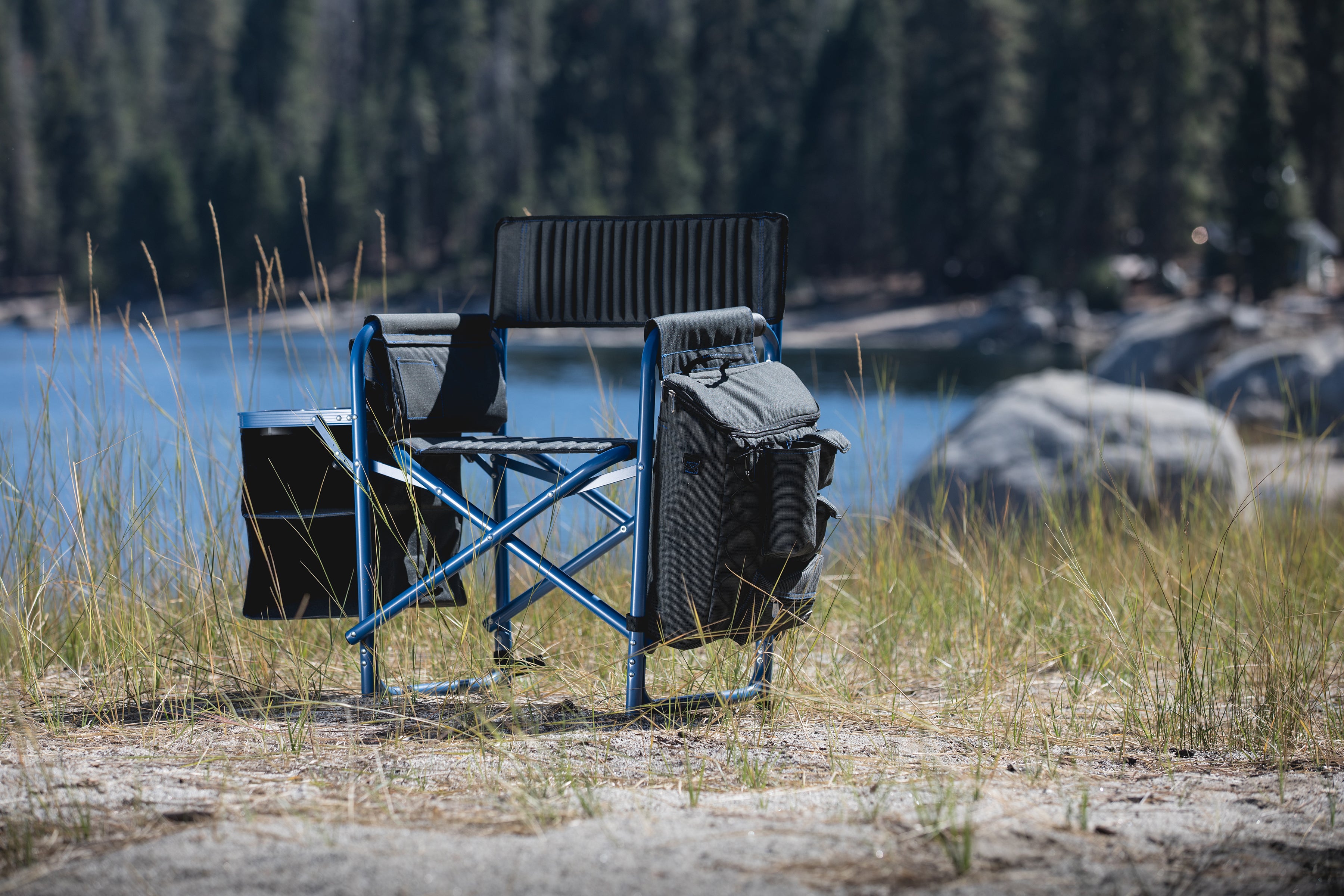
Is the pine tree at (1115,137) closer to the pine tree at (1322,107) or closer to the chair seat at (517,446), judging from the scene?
the pine tree at (1322,107)

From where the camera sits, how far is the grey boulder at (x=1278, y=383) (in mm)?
9320

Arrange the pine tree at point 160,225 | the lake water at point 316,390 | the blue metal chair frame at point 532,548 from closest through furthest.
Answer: the blue metal chair frame at point 532,548, the lake water at point 316,390, the pine tree at point 160,225

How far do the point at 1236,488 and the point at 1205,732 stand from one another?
3243 millimetres

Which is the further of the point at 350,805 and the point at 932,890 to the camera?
the point at 350,805

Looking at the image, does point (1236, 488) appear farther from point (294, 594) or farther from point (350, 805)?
point (350, 805)

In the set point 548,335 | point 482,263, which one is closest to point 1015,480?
point 548,335

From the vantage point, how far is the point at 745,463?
2146 mm

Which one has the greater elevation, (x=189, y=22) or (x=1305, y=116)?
(x=189, y=22)

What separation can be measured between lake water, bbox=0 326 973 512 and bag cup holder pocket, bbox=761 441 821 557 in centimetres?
52

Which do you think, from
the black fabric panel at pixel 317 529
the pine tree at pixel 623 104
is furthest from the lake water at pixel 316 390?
the pine tree at pixel 623 104

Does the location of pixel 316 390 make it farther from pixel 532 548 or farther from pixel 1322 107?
pixel 1322 107

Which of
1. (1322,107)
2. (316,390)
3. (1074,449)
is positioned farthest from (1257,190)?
(316,390)

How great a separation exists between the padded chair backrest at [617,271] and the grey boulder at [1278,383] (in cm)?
771

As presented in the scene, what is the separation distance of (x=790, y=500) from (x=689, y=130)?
1628 inches
